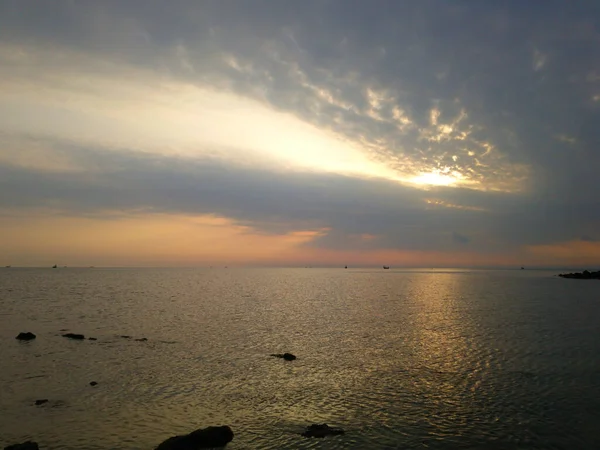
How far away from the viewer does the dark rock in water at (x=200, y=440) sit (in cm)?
2141

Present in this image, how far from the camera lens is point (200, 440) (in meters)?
22.0

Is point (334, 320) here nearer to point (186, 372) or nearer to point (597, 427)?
point (186, 372)

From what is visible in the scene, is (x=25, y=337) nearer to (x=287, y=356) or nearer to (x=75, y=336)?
(x=75, y=336)

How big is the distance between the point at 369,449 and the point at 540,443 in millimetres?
10175

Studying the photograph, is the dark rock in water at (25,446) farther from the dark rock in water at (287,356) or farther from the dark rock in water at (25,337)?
the dark rock in water at (25,337)

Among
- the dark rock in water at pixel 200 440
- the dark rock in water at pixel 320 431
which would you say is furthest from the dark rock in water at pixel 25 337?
the dark rock in water at pixel 320 431

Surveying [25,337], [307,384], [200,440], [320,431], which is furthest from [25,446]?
[25,337]

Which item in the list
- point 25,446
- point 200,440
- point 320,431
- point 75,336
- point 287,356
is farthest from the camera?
point 75,336

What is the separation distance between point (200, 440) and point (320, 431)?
713 centimetres

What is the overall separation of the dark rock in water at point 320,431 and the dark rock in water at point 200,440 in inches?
184

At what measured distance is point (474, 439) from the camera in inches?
938

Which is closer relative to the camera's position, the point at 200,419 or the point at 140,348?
the point at 200,419

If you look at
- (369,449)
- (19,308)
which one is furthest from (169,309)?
(369,449)

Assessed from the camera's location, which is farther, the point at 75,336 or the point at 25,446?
the point at 75,336
